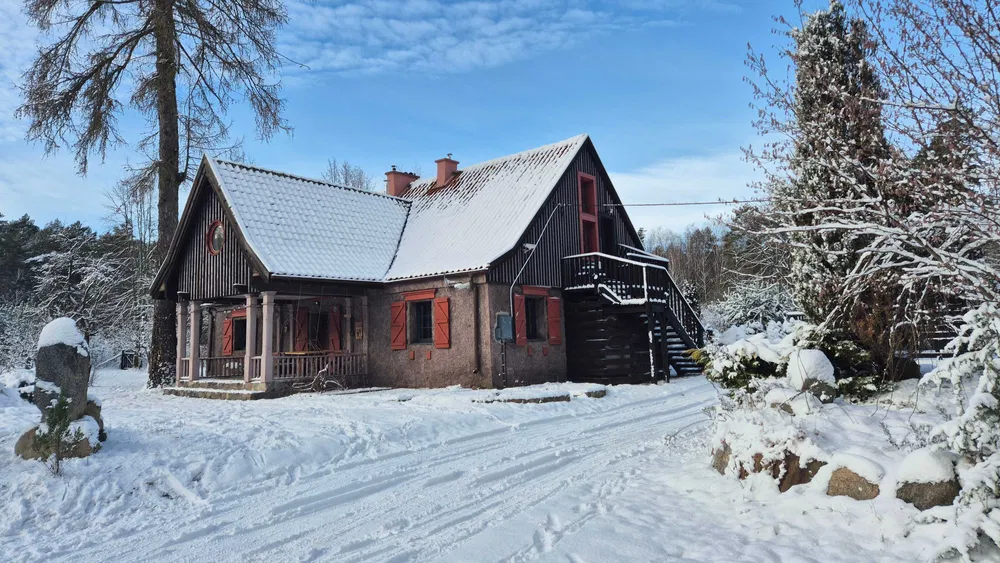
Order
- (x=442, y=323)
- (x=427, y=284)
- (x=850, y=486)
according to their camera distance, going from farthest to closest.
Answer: (x=427, y=284) < (x=442, y=323) < (x=850, y=486)

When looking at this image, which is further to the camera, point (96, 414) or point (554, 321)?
point (554, 321)

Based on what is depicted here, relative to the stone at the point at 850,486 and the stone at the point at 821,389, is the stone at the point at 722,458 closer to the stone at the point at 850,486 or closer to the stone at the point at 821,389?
the stone at the point at 821,389

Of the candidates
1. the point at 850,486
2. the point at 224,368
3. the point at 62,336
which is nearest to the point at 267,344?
the point at 224,368

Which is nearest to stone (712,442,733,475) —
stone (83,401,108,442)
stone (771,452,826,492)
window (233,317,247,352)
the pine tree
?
stone (771,452,826,492)

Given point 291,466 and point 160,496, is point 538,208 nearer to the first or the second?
point 291,466

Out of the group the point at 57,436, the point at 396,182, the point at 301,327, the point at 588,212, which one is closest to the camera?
the point at 57,436

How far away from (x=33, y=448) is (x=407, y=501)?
400 cm

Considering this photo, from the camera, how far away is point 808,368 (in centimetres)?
679

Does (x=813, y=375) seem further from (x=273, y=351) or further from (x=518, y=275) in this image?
(x=273, y=351)

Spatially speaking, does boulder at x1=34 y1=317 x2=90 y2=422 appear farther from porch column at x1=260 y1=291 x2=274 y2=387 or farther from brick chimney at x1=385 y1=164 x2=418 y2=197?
brick chimney at x1=385 y1=164 x2=418 y2=197

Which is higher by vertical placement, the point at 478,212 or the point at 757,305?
the point at 478,212

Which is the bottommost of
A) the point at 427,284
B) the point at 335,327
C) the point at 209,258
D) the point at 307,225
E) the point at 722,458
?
the point at 722,458

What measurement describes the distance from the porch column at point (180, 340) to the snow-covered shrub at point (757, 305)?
69.4ft

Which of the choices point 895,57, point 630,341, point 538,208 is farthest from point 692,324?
point 895,57
